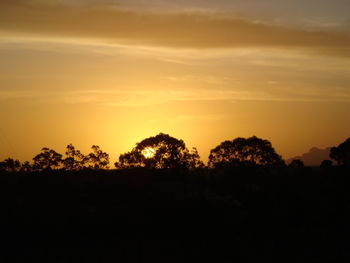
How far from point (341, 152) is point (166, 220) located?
4763 cm

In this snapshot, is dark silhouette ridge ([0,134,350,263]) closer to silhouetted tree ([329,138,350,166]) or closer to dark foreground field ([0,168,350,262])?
dark foreground field ([0,168,350,262])

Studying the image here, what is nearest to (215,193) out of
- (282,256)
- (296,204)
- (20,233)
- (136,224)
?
(296,204)

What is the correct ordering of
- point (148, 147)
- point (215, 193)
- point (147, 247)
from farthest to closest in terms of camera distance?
1. point (148, 147)
2. point (215, 193)
3. point (147, 247)

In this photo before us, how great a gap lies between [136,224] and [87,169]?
109 ft

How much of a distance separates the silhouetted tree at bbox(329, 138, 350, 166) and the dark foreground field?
22.9m

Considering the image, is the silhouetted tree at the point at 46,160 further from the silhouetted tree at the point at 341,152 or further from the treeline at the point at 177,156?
the silhouetted tree at the point at 341,152

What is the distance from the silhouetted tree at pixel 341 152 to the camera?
91.7m

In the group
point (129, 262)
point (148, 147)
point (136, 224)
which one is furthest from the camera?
point (148, 147)

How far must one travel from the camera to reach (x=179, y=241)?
50.9 m

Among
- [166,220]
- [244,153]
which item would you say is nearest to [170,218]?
[166,220]

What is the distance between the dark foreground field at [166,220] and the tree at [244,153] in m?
14.0

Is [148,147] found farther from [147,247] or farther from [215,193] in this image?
[147,247]

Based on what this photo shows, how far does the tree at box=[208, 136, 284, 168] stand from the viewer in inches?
3287

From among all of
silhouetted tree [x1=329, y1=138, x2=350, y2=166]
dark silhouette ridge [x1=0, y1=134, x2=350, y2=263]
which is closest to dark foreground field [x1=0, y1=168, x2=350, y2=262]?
dark silhouette ridge [x1=0, y1=134, x2=350, y2=263]
